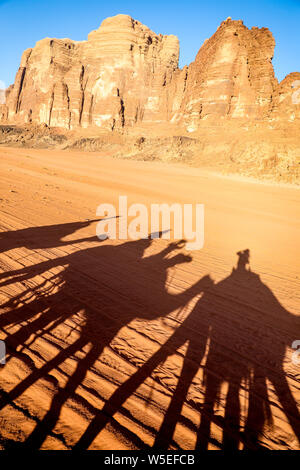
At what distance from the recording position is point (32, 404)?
222 cm

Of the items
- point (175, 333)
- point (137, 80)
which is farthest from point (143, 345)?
point (137, 80)

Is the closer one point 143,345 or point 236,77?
point 143,345

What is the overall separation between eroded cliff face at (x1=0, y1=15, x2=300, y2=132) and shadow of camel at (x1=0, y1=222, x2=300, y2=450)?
181ft

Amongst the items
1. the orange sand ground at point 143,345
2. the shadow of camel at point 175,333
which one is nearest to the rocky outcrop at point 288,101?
the orange sand ground at point 143,345

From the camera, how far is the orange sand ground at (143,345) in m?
2.17

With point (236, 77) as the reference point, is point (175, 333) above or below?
below

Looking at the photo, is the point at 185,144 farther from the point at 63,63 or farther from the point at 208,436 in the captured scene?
the point at 63,63

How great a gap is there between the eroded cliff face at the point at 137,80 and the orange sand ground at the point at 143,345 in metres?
54.6

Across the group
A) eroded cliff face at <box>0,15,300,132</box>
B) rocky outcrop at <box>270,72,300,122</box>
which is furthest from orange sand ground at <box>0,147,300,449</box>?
eroded cliff face at <box>0,15,300,132</box>

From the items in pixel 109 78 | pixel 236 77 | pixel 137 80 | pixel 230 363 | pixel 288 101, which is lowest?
pixel 230 363

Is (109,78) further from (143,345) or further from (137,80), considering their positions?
(143,345)

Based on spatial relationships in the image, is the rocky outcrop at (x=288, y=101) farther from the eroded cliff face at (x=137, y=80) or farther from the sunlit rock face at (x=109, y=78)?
the sunlit rock face at (x=109, y=78)

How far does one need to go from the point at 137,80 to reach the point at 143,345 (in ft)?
330

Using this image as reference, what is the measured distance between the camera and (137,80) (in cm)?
8781
